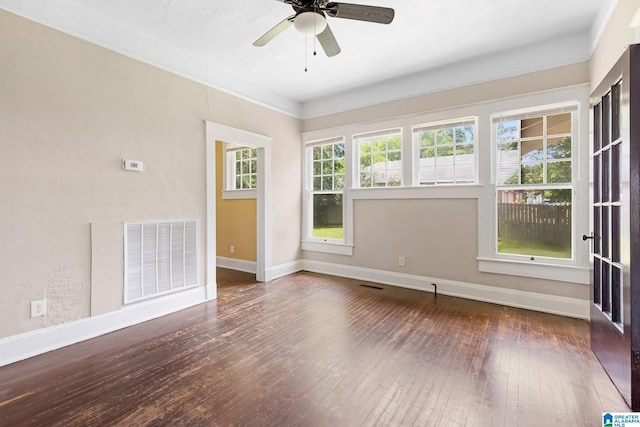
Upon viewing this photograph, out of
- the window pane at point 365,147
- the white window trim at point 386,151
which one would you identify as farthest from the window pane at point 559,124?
the window pane at point 365,147

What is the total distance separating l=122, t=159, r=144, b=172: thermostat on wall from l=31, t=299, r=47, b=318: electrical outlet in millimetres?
1330

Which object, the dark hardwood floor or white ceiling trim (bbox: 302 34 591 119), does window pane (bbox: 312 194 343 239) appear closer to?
white ceiling trim (bbox: 302 34 591 119)

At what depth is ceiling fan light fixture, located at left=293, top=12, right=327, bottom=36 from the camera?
6.52ft

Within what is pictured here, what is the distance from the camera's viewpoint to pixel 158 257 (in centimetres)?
323

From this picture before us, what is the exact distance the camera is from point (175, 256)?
3387 mm

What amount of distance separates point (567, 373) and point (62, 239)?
13.4ft

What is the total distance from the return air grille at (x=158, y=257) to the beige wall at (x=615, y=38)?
4.18 m

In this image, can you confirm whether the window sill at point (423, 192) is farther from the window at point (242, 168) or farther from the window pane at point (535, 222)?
the window at point (242, 168)

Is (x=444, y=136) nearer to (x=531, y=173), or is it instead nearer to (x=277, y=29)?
(x=531, y=173)

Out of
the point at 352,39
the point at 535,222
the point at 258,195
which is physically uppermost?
the point at 352,39

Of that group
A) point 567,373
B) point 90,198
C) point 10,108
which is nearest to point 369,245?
point 567,373

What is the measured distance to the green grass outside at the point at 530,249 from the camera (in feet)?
10.8

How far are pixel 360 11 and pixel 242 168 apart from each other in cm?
380

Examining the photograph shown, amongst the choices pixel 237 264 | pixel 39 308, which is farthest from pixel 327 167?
pixel 39 308
